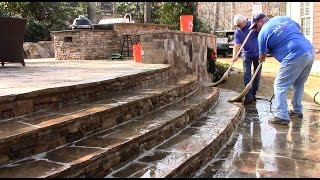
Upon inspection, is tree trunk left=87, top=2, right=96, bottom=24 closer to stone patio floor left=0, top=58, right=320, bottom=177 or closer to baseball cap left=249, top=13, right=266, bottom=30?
baseball cap left=249, top=13, right=266, bottom=30

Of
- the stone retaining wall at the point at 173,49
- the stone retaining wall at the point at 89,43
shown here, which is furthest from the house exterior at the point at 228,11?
the stone retaining wall at the point at 173,49

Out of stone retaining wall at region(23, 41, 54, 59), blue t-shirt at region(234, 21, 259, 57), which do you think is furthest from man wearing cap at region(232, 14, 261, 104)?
stone retaining wall at region(23, 41, 54, 59)

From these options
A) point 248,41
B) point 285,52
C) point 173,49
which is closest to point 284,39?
point 285,52

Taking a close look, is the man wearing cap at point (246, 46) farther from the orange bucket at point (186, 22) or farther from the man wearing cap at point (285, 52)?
the orange bucket at point (186, 22)

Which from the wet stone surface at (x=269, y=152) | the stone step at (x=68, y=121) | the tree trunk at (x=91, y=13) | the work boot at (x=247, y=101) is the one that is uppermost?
the tree trunk at (x=91, y=13)

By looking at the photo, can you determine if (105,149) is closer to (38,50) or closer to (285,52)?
(285,52)

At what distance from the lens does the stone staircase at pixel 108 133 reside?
2281 mm

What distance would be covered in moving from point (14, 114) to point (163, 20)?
45.5 feet

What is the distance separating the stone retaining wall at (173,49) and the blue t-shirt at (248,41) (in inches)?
46.0

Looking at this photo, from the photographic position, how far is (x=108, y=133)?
9.64ft

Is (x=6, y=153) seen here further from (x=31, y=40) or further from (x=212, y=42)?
(x=31, y=40)

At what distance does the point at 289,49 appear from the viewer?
4.30m

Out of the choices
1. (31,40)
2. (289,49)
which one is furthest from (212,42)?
(31,40)

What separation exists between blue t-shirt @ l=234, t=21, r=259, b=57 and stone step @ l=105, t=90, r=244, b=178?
1.66 metres
